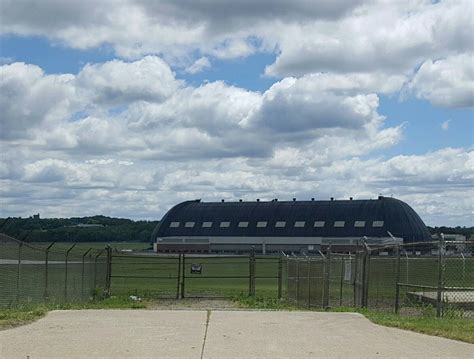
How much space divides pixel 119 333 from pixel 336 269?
1690 centimetres

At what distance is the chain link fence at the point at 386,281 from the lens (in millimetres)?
16531

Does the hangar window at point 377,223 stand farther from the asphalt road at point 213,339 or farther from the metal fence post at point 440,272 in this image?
the asphalt road at point 213,339

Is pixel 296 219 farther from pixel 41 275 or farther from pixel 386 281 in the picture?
pixel 41 275

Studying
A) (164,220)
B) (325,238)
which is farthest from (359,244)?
(164,220)

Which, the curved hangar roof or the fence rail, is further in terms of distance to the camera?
the curved hangar roof

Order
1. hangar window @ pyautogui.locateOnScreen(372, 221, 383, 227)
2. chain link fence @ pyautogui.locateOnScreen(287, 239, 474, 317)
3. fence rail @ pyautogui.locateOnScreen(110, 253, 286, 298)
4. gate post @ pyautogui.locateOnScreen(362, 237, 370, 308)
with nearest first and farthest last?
chain link fence @ pyautogui.locateOnScreen(287, 239, 474, 317)
gate post @ pyautogui.locateOnScreen(362, 237, 370, 308)
fence rail @ pyautogui.locateOnScreen(110, 253, 286, 298)
hangar window @ pyautogui.locateOnScreen(372, 221, 383, 227)

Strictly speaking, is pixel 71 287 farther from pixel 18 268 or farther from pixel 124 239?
pixel 124 239

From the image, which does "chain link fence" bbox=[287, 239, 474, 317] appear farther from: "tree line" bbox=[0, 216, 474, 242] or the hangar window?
the hangar window

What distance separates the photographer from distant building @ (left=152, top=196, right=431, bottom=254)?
302 ft

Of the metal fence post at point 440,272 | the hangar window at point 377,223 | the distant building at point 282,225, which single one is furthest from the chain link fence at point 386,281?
the distant building at point 282,225

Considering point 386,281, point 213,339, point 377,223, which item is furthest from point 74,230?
point 377,223

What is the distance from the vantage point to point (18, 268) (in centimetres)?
1559

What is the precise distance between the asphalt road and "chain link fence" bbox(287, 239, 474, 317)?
3.23m

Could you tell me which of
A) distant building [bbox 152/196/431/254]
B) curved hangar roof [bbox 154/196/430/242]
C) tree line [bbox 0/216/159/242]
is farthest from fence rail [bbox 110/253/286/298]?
curved hangar roof [bbox 154/196/430/242]
